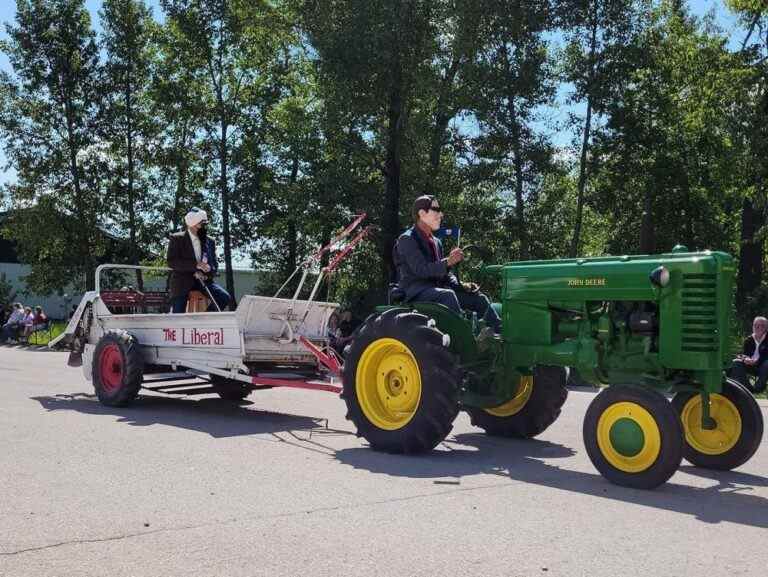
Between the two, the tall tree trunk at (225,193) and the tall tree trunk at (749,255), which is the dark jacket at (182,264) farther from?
the tall tree trunk at (225,193)

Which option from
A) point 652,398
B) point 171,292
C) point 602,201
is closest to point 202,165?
point 602,201

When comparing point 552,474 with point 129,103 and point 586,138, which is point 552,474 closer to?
point 586,138

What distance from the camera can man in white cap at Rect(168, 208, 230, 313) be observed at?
10648 millimetres

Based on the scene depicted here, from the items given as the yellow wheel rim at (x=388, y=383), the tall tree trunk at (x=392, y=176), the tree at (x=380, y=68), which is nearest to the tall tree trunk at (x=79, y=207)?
the tree at (x=380, y=68)

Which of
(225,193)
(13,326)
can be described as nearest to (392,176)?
(225,193)

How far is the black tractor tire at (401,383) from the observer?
730 cm

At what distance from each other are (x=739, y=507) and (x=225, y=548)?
3446mm

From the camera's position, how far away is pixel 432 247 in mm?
8367

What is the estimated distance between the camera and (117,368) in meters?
10.3

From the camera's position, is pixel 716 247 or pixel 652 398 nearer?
pixel 652 398

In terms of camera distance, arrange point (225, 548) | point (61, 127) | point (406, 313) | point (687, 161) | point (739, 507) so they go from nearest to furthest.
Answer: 1. point (225, 548)
2. point (739, 507)
3. point (406, 313)
4. point (687, 161)
5. point (61, 127)

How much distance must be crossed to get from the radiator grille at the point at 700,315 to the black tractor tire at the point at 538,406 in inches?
79.9

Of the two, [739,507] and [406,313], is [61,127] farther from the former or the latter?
[739,507]

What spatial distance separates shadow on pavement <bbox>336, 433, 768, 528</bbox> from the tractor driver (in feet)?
3.79
